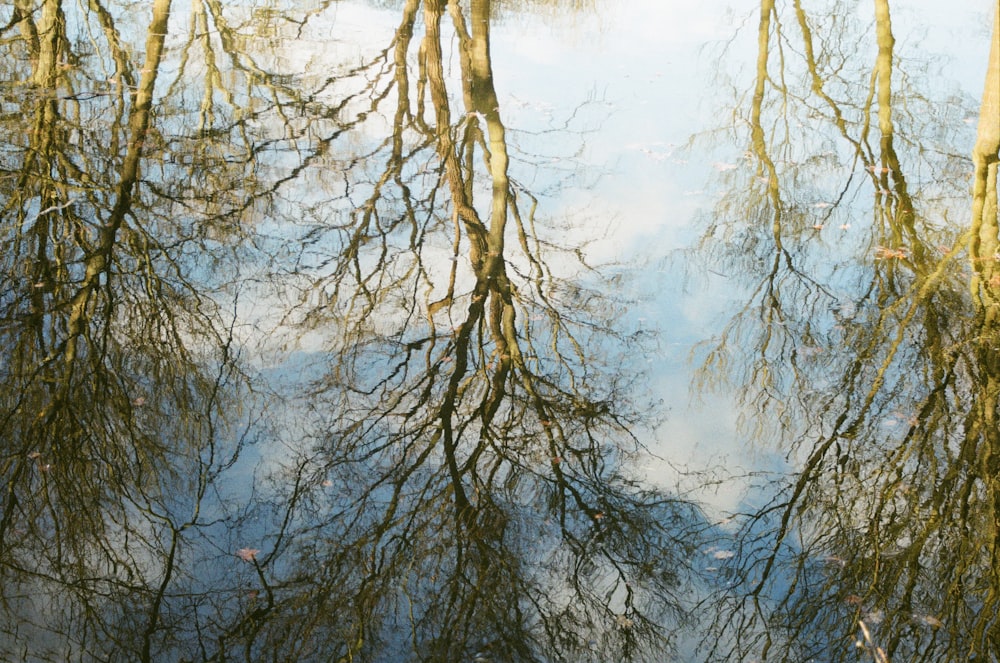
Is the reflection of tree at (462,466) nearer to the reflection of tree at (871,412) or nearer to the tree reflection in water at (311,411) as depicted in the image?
the tree reflection in water at (311,411)

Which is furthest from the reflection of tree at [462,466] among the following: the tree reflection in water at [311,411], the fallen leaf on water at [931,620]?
the fallen leaf on water at [931,620]

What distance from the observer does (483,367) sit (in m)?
6.28

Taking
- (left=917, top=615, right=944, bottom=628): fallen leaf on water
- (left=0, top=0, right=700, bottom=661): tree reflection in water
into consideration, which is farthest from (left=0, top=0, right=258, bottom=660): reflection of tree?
(left=917, top=615, right=944, bottom=628): fallen leaf on water

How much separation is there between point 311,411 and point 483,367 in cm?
123

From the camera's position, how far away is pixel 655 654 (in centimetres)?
423

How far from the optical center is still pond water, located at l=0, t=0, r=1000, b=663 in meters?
4.47

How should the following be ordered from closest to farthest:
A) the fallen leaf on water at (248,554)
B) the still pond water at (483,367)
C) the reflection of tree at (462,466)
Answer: the reflection of tree at (462,466)
the still pond water at (483,367)
the fallen leaf on water at (248,554)

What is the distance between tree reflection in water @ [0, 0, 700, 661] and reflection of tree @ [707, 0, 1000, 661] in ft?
2.05

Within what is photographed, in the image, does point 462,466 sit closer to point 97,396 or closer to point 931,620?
point 97,396

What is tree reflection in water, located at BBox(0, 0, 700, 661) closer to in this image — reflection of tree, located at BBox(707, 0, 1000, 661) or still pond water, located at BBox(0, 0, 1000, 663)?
still pond water, located at BBox(0, 0, 1000, 663)

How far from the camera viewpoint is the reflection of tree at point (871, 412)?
14.9 feet

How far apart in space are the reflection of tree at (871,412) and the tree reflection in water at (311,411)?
63 centimetres

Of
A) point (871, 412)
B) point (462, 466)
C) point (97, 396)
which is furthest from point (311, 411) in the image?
point (871, 412)

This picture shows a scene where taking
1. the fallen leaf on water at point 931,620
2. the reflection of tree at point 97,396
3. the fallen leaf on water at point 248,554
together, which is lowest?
the fallen leaf on water at point 931,620
